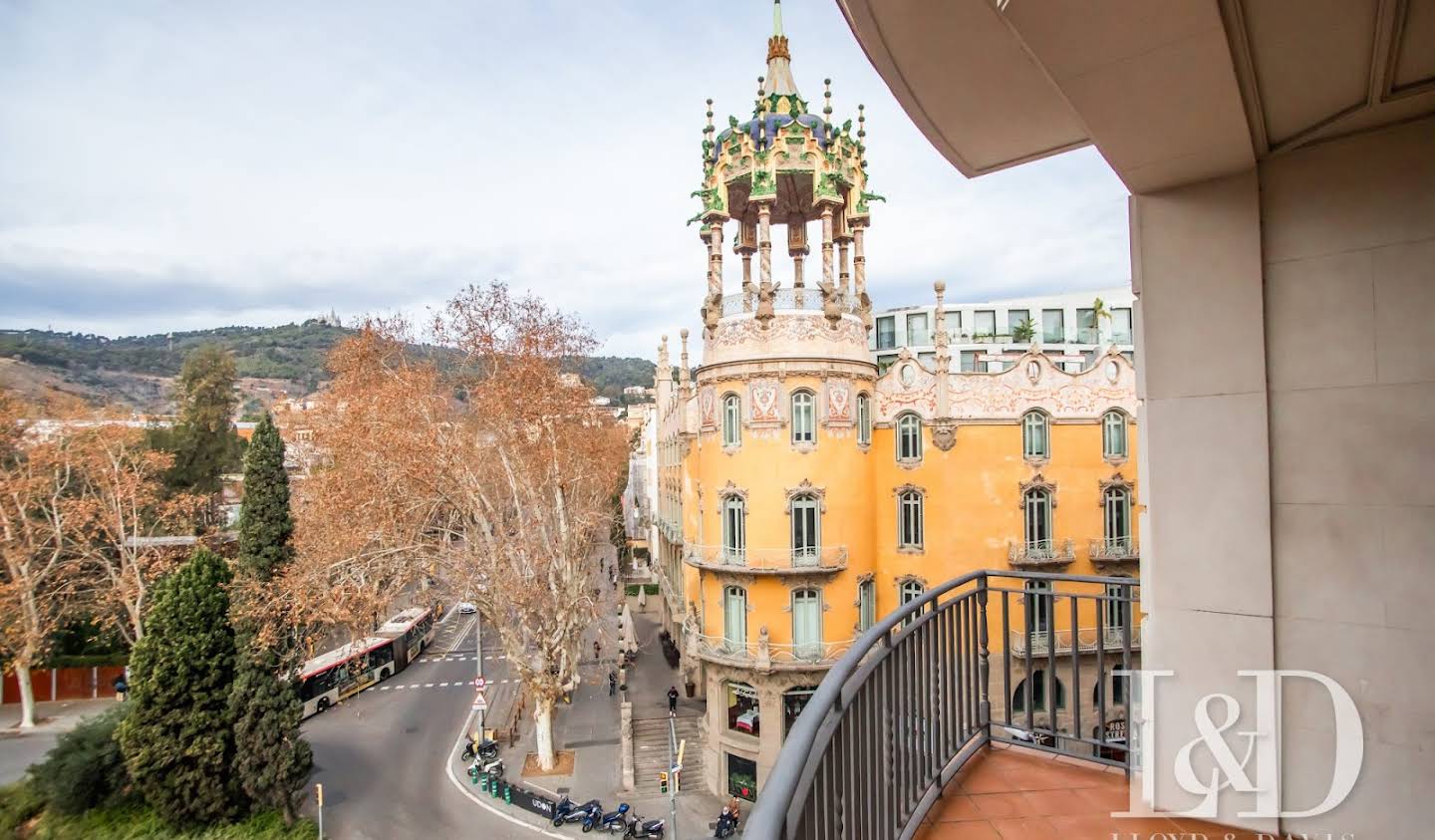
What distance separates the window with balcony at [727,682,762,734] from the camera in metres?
19.7

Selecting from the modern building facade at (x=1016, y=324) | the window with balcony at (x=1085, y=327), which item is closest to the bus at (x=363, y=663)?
the modern building facade at (x=1016, y=324)

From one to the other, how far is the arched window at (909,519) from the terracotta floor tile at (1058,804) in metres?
16.9

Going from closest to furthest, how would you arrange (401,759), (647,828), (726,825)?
(726,825) < (647,828) < (401,759)

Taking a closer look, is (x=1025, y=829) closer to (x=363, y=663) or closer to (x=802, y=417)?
(x=802, y=417)

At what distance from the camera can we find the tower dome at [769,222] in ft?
62.0

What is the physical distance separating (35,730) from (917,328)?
42158 millimetres

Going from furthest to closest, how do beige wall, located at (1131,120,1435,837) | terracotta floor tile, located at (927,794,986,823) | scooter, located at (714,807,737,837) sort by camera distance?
1. scooter, located at (714,807,737,837)
2. terracotta floor tile, located at (927,794,986,823)
3. beige wall, located at (1131,120,1435,837)

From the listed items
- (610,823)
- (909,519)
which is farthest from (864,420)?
(610,823)

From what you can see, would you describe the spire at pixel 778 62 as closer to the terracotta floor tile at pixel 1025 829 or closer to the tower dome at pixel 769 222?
the tower dome at pixel 769 222

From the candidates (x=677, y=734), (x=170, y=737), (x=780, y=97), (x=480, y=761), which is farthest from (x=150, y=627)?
(x=780, y=97)

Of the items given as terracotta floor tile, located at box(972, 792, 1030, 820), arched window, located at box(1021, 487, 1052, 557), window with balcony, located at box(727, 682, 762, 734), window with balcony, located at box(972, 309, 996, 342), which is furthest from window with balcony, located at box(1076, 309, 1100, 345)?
terracotta floor tile, located at box(972, 792, 1030, 820)

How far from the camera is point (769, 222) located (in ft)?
64.0

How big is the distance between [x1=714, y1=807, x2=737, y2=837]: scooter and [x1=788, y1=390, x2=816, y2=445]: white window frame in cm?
937

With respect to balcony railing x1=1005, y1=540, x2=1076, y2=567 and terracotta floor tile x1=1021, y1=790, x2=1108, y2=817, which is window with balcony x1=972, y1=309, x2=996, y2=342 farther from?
terracotta floor tile x1=1021, y1=790, x2=1108, y2=817
